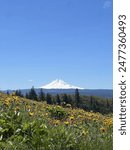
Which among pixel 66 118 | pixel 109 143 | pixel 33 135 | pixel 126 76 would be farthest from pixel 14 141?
pixel 66 118

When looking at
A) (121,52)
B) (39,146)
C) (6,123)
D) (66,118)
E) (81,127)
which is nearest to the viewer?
(121,52)

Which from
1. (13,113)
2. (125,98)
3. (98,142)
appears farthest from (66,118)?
(125,98)

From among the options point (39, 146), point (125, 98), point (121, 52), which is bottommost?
point (39, 146)

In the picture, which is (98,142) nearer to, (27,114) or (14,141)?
(14,141)

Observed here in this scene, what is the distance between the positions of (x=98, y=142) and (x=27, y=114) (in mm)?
2160

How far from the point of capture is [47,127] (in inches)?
298

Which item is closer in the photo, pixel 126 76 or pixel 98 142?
pixel 126 76

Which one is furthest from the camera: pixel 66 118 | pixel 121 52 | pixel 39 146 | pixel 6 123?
pixel 66 118

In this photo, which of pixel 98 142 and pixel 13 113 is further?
pixel 13 113

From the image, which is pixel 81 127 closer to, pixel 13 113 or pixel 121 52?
pixel 13 113

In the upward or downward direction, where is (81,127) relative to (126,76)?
downward

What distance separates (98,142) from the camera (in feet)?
23.4

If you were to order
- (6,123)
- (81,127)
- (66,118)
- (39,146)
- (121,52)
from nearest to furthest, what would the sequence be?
(121,52)
(39,146)
(6,123)
(81,127)
(66,118)

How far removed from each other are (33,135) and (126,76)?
8.66 ft
